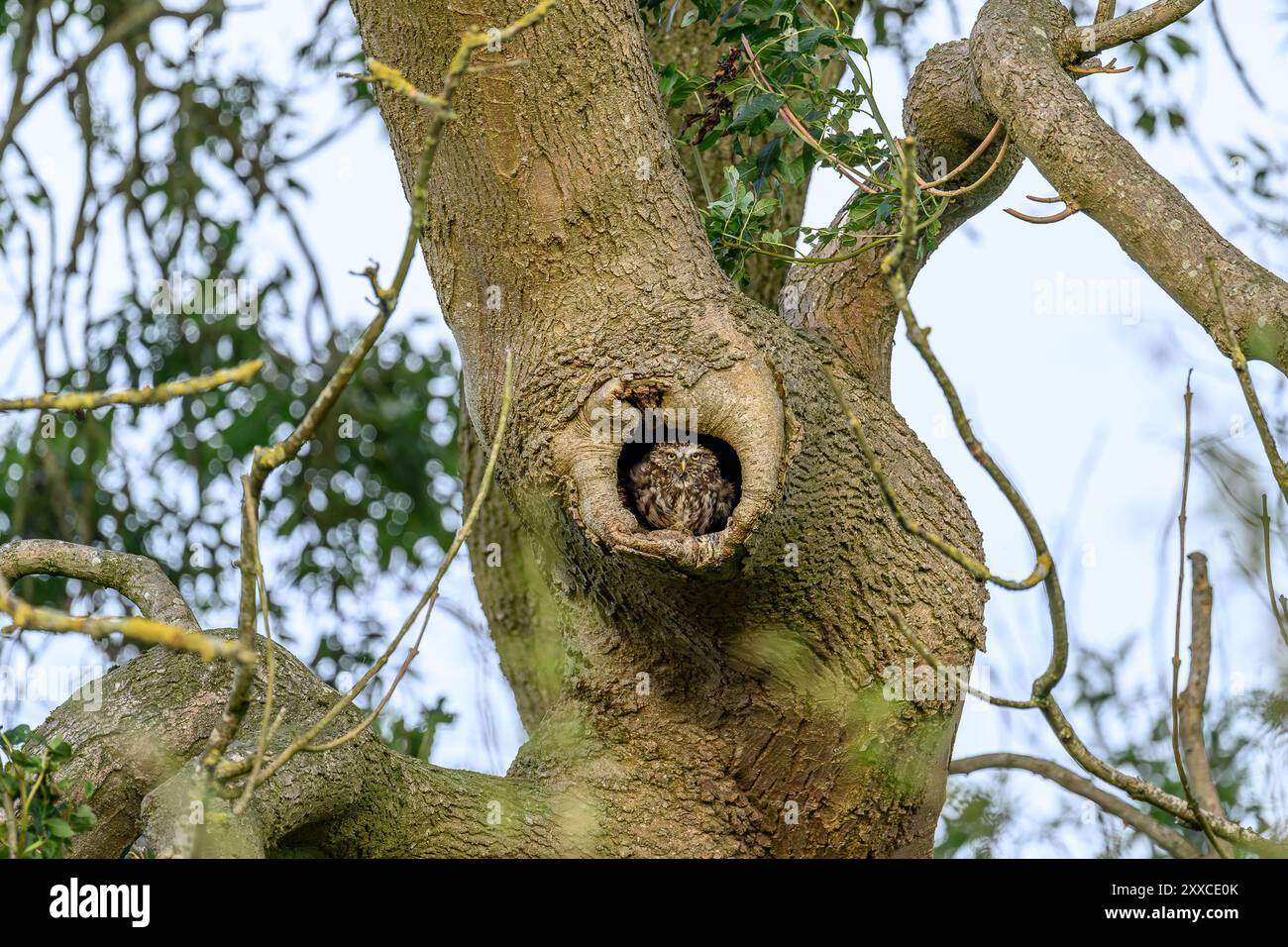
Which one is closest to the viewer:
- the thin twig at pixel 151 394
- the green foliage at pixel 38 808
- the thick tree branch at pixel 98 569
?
the thin twig at pixel 151 394

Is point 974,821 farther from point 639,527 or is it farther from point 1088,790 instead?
point 639,527

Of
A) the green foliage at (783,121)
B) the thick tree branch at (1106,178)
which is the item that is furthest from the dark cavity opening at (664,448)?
the thick tree branch at (1106,178)

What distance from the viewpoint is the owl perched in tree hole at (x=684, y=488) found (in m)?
2.24

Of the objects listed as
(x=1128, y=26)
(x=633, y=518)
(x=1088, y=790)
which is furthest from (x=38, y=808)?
(x=1088, y=790)

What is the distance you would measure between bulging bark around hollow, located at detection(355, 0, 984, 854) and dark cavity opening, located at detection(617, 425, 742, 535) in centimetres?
8

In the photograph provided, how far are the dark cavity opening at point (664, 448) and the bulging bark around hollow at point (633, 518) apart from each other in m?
0.08

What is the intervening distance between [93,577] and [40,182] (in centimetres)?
280

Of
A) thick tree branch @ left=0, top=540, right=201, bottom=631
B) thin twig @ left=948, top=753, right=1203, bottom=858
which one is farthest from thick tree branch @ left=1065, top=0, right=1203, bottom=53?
thick tree branch @ left=0, top=540, right=201, bottom=631

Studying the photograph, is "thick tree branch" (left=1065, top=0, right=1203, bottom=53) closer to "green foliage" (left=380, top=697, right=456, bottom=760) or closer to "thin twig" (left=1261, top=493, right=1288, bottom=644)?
"thin twig" (left=1261, top=493, right=1288, bottom=644)

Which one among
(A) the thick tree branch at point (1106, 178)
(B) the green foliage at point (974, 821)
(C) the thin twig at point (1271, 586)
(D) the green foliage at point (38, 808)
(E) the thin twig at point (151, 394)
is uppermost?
(A) the thick tree branch at point (1106, 178)

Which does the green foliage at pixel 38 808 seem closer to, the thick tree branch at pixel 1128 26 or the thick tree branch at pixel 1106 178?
the thick tree branch at pixel 1106 178

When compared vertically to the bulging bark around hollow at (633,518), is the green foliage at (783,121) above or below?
above

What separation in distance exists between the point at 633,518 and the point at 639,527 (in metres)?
0.02
